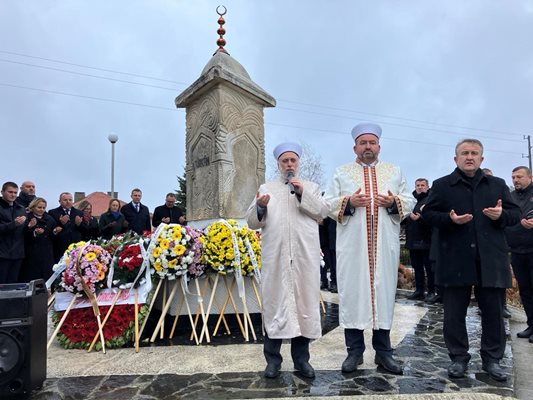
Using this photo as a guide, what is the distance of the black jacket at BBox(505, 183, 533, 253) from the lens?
16.1 ft

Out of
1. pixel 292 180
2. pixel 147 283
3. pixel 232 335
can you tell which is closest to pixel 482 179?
pixel 292 180

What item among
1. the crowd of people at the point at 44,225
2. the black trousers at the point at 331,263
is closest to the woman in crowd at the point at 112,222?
the crowd of people at the point at 44,225

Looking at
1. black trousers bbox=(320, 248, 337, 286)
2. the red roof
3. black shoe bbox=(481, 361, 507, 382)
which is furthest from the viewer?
the red roof

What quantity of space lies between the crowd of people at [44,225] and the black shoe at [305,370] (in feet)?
14.8

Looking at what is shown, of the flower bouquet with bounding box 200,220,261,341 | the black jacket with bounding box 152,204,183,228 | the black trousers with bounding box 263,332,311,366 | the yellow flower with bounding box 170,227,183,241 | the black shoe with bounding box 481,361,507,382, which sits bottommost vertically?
the black shoe with bounding box 481,361,507,382

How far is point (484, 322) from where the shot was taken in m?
3.67

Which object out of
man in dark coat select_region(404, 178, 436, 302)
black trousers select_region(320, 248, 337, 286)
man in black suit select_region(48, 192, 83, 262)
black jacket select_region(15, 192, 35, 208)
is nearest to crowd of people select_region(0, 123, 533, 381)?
man in dark coat select_region(404, 178, 436, 302)

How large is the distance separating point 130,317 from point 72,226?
3754mm

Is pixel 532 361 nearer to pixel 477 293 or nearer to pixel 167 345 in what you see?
pixel 477 293

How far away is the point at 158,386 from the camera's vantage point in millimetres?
3463

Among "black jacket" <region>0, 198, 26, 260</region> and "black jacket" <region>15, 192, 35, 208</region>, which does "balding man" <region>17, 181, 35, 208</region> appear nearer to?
"black jacket" <region>15, 192, 35, 208</region>

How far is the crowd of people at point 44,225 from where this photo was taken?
611 centimetres

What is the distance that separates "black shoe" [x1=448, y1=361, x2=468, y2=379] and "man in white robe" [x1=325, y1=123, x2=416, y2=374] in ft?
1.33

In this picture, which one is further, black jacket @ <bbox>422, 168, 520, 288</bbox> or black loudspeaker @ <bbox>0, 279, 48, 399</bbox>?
black jacket @ <bbox>422, 168, 520, 288</bbox>
